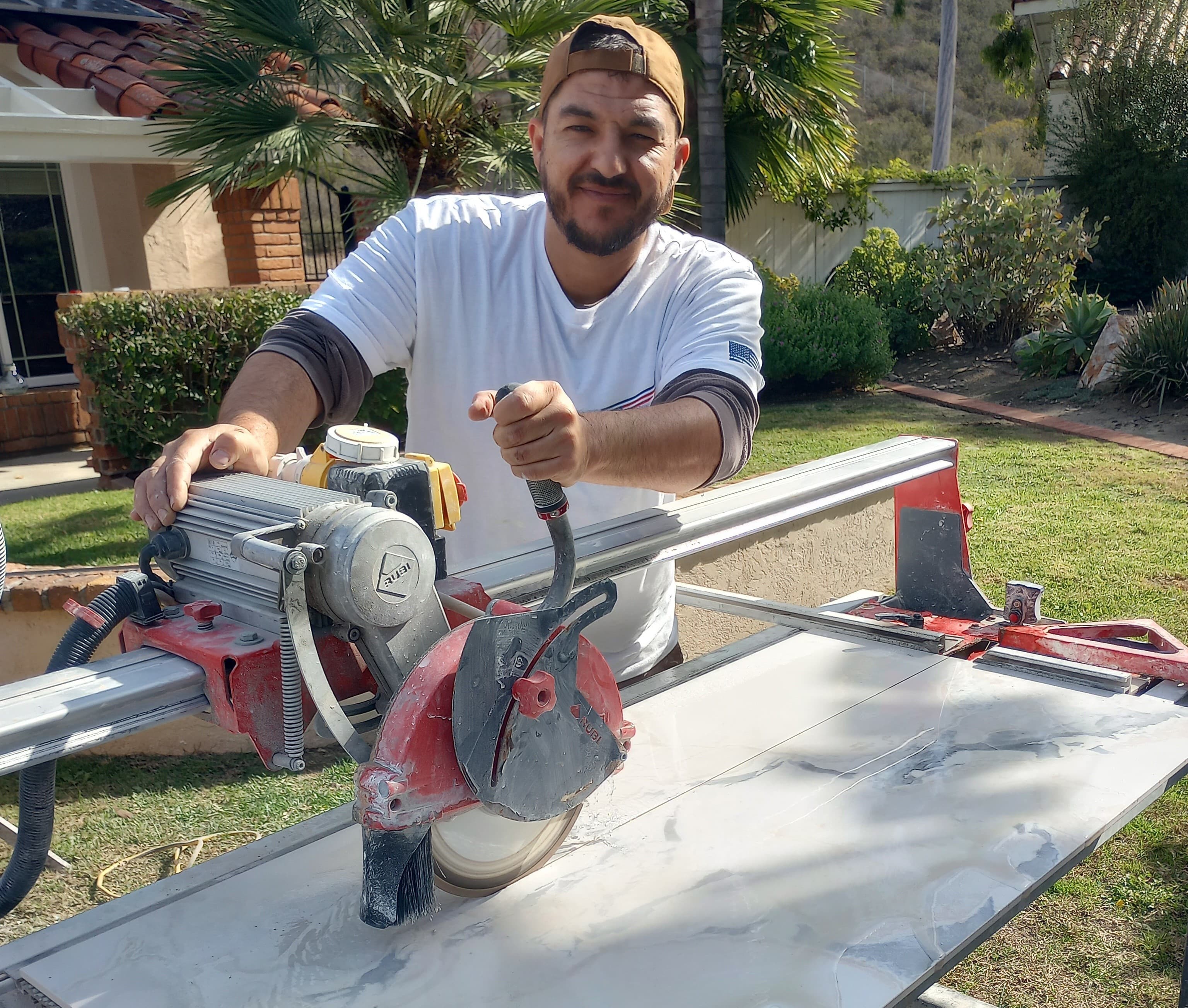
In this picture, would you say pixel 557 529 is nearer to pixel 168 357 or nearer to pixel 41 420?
pixel 168 357

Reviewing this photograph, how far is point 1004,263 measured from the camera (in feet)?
35.3

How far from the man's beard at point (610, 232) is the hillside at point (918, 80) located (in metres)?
39.6

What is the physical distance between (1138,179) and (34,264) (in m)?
13.2

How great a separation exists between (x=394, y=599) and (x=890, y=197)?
14.5 metres

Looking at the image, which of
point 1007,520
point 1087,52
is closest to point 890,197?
point 1087,52

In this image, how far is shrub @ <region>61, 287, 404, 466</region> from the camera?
6207mm

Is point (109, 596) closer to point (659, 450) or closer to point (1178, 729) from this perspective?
point (659, 450)

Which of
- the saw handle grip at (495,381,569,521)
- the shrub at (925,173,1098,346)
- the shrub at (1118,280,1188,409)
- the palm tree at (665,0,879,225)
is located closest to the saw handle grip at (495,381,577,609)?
the saw handle grip at (495,381,569,521)

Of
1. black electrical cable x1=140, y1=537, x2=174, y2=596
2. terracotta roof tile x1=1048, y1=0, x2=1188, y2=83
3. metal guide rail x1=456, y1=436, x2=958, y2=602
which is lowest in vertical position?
metal guide rail x1=456, y1=436, x2=958, y2=602

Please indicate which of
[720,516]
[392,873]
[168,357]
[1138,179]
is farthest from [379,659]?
[1138,179]

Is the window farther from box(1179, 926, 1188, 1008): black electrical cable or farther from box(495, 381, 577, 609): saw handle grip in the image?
box(1179, 926, 1188, 1008): black electrical cable

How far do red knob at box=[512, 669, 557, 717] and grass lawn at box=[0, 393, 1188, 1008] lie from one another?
1925 mm

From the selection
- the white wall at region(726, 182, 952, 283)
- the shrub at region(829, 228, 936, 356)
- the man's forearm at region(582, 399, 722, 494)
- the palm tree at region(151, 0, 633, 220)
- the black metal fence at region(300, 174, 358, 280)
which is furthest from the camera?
the white wall at region(726, 182, 952, 283)

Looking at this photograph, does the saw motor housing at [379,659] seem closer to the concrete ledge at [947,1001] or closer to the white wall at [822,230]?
the concrete ledge at [947,1001]
